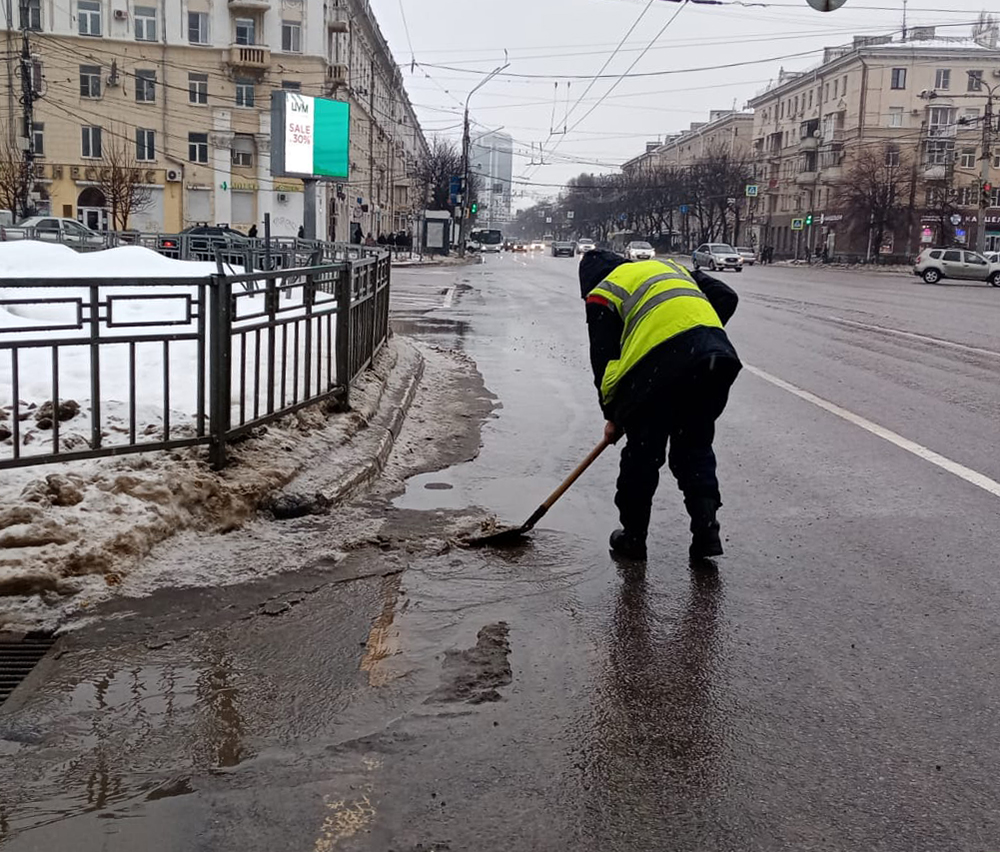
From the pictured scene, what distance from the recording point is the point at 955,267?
147 ft

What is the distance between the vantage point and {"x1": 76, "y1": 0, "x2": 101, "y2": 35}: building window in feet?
171

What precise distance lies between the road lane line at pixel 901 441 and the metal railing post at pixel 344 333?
13.9 feet

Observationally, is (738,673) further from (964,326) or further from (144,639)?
(964,326)

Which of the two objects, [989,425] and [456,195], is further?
[456,195]

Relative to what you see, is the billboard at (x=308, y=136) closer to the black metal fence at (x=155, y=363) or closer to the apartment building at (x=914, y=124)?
the black metal fence at (x=155, y=363)

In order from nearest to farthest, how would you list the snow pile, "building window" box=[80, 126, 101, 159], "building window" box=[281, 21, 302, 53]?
the snow pile
"building window" box=[80, 126, 101, 159]
"building window" box=[281, 21, 302, 53]

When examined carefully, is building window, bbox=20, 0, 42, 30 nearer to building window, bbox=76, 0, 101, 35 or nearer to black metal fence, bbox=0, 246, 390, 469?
building window, bbox=76, 0, 101, 35

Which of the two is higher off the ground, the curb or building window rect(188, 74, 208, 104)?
building window rect(188, 74, 208, 104)

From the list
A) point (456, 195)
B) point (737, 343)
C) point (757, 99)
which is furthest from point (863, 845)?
point (757, 99)

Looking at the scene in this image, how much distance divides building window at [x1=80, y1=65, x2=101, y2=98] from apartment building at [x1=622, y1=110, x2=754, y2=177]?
6014cm

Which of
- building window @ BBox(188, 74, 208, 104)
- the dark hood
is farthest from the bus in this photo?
the dark hood

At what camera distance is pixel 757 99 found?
97.4 m

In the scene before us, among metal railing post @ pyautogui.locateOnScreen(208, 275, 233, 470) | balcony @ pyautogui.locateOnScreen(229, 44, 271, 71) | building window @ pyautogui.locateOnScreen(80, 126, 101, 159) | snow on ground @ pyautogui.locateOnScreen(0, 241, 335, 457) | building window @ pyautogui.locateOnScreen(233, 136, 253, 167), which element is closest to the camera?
snow on ground @ pyautogui.locateOnScreen(0, 241, 335, 457)

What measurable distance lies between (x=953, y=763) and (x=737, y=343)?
1268 centimetres
